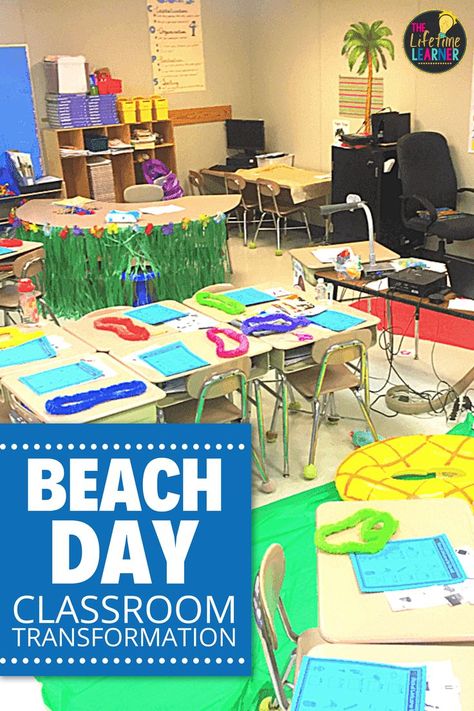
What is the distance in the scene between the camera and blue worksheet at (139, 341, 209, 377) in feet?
11.5

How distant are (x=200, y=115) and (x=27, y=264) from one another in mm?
4533

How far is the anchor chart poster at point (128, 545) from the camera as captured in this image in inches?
88.7

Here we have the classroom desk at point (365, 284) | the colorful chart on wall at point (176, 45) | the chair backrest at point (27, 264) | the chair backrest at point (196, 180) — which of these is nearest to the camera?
the classroom desk at point (365, 284)

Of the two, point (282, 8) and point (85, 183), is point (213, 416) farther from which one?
Result: point (282, 8)

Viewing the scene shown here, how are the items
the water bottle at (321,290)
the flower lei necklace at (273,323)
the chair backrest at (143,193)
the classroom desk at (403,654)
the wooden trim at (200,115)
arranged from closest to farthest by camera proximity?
the classroom desk at (403,654)
the flower lei necklace at (273,323)
the water bottle at (321,290)
the chair backrest at (143,193)
the wooden trim at (200,115)

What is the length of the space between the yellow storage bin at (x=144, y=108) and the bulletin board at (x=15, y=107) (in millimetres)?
1054

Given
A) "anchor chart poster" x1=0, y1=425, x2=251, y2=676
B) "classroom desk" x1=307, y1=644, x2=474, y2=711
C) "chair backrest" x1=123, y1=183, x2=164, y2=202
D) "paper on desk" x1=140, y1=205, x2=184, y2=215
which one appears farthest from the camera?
"chair backrest" x1=123, y1=183, x2=164, y2=202

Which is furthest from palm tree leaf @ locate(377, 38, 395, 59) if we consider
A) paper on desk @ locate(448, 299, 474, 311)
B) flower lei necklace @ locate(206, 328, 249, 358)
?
flower lei necklace @ locate(206, 328, 249, 358)

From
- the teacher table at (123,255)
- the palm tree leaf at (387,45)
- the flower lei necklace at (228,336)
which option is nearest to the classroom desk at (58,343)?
the flower lei necklace at (228,336)

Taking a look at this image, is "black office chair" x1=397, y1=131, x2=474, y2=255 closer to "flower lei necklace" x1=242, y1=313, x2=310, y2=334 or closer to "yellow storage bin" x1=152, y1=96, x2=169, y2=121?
"yellow storage bin" x1=152, y1=96, x2=169, y2=121

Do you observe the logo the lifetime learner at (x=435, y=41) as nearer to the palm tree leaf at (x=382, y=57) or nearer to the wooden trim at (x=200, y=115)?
the palm tree leaf at (x=382, y=57)

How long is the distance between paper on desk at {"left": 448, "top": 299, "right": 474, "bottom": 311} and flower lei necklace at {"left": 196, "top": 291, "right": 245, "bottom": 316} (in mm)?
1076

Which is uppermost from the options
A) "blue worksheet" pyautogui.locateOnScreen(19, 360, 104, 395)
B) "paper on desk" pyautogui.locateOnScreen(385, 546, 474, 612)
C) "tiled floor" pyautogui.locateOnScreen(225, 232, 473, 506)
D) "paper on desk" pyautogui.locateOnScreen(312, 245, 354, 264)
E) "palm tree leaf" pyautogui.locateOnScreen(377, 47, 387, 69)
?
"palm tree leaf" pyautogui.locateOnScreen(377, 47, 387, 69)

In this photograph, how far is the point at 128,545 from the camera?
7.57ft
